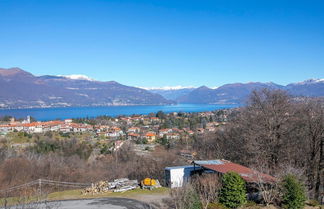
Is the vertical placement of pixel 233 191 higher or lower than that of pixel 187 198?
lower

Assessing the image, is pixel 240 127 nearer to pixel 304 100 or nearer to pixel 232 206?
pixel 304 100

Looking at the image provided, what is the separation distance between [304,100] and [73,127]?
64108 millimetres

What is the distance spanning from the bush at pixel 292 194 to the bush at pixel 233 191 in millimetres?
1876

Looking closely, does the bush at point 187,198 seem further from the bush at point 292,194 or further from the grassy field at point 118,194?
the grassy field at point 118,194

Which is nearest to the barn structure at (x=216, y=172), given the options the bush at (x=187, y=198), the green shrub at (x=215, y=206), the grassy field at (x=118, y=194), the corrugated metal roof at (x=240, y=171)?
the corrugated metal roof at (x=240, y=171)

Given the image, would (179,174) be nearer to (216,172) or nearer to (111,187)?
(216,172)

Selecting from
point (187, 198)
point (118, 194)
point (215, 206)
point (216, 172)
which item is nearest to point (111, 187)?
point (118, 194)

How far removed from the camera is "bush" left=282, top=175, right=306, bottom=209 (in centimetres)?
1371

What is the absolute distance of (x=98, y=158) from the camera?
151ft

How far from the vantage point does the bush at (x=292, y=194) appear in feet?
45.0

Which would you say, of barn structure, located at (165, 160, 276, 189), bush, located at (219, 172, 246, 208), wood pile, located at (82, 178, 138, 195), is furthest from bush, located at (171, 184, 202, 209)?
wood pile, located at (82, 178, 138, 195)

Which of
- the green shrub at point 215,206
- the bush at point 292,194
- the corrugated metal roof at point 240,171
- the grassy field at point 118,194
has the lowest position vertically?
the grassy field at point 118,194

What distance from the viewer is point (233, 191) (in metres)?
13.9

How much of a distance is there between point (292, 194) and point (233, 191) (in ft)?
8.57
